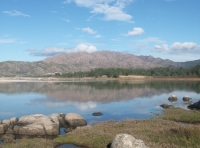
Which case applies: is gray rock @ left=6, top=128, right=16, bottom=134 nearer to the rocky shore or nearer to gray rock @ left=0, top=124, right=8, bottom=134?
the rocky shore

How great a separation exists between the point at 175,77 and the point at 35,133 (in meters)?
176

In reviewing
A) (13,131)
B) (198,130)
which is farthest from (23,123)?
(198,130)

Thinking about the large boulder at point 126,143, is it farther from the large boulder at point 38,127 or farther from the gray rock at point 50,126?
the large boulder at point 38,127

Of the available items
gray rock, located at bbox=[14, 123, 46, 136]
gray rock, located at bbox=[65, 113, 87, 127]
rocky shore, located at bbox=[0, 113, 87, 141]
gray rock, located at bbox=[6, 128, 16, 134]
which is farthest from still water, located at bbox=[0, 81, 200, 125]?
gray rock, located at bbox=[6, 128, 16, 134]

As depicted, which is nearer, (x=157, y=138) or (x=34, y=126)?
(x=157, y=138)

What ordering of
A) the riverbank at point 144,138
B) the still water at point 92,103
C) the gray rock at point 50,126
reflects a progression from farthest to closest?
1. the still water at point 92,103
2. the gray rock at point 50,126
3. the riverbank at point 144,138

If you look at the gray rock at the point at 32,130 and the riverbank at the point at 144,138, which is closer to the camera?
the riverbank at the point at 144,138

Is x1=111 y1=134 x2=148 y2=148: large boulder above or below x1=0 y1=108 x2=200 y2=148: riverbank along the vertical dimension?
above

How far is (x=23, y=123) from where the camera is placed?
30.7 m

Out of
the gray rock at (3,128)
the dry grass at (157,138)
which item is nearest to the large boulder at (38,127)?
the gray rock at (3,128)

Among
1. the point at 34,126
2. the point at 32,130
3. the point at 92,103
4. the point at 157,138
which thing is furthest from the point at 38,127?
the point at 92,103

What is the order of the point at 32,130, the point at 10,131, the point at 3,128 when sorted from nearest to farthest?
the point at 32,130, the point at 10,131, the point at 3,128

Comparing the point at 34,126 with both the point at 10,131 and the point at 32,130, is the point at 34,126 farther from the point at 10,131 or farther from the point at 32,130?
the point at 10,131

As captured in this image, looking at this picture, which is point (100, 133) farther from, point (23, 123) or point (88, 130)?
point (23, 123)
